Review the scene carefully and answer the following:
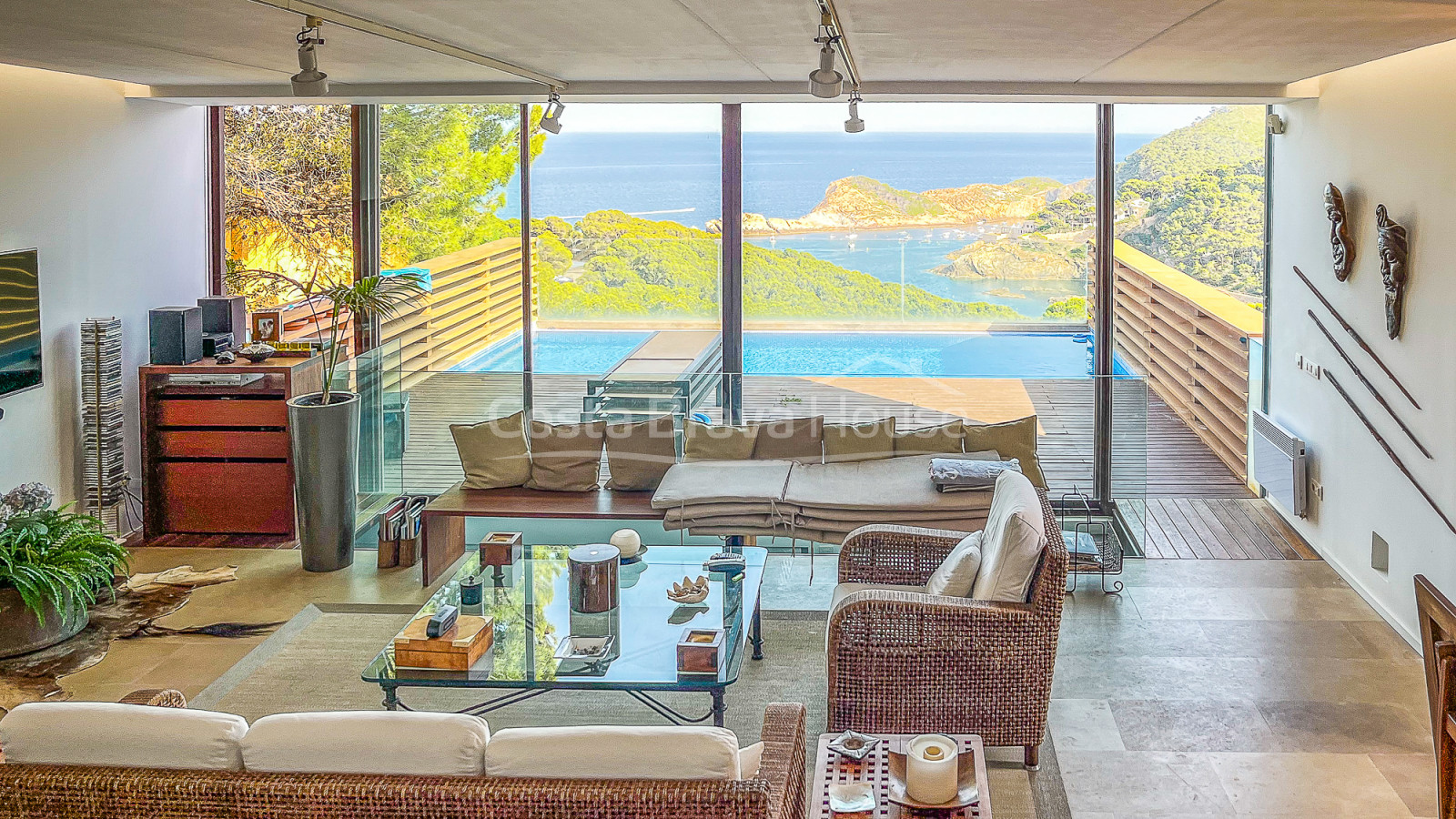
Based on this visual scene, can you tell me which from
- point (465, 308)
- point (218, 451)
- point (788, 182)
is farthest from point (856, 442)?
point (218, 451)

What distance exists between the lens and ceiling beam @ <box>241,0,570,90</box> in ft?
13.0

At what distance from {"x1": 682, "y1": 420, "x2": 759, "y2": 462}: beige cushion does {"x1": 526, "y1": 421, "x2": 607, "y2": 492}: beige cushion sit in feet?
1.47

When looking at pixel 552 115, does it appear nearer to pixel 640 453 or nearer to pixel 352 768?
pixel 640 453

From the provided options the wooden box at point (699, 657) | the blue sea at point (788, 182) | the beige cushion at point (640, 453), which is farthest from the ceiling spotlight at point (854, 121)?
the wooden box at point (699, 657)

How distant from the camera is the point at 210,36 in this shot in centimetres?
478

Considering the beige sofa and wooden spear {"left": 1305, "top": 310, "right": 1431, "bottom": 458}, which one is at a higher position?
wooden spear {"left": 1305, "top": 310, "right": 1431, "bottom": 458}

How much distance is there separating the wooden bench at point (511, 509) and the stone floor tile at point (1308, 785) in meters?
2.81

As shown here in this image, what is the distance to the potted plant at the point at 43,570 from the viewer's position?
5316mm

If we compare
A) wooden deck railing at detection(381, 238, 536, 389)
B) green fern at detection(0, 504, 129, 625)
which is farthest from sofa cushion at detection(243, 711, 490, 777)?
wooden deck railing at detection(381, 238, 536, 389)

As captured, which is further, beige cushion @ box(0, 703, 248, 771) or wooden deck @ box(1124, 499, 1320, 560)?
wooden deck @ box(1124, 499, 1320, 560)

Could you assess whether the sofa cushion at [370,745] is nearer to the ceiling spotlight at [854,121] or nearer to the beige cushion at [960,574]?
the beige cushion at [960,574]

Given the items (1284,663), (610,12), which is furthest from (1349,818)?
(610,12)

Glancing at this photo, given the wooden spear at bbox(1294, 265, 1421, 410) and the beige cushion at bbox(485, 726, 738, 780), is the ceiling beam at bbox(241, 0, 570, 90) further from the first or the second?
the wooden spear at bbox(1294, 265, 1421, 410)

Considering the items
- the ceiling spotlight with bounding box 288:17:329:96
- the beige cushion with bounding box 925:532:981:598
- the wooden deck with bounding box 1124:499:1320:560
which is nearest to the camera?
the ceiling spotlight with bounding box 288:17:329:96
